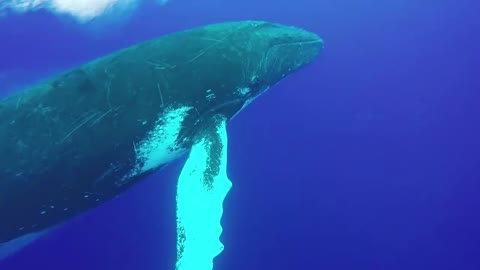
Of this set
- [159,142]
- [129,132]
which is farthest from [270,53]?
[129,132]

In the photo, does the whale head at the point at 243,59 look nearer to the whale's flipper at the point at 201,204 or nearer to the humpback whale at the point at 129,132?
the humpback whale at the point at 129,132

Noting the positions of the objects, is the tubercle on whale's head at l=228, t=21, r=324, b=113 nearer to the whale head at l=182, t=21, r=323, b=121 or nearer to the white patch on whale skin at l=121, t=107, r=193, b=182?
the whale head at l=182, t=21, r=323, b=121

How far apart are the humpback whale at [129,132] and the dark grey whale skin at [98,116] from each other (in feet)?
0.04

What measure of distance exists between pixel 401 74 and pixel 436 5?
4.09m

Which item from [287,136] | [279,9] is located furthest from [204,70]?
[279,9]

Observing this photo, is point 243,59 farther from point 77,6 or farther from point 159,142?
point 77,6

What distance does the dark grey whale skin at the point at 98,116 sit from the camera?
17.0 ft

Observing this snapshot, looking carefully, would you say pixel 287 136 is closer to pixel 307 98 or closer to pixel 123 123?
pixel 307 98

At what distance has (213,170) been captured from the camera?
5.91 metres

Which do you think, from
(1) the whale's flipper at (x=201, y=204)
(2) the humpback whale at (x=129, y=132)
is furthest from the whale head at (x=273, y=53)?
(1) the whale's flipper at (x=201, y=204)

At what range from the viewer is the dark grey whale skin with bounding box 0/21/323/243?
5188 mm

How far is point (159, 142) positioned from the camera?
5.86 metres

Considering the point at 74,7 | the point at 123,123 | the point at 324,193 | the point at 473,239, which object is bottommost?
the point at 473,239

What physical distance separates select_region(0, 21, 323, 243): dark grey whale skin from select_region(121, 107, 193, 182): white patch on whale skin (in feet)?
0.29
